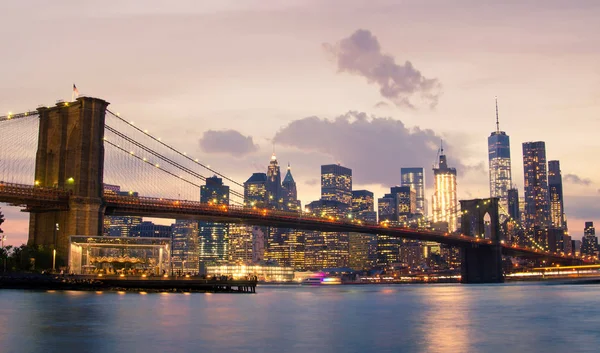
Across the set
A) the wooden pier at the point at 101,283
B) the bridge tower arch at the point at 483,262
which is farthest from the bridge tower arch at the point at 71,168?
the bridge tower arch at the point at 483,262

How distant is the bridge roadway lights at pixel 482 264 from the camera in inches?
5610

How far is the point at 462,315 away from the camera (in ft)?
177

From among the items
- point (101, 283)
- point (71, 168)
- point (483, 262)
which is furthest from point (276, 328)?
point (483, 262)

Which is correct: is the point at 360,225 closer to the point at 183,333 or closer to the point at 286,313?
the point at 286,313

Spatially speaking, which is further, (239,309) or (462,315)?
(239,309)

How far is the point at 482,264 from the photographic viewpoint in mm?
146500

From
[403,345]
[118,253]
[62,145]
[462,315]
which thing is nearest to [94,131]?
[62,145]

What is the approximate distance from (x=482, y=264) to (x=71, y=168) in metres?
92.8

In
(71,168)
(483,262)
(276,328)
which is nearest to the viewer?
(276,328)

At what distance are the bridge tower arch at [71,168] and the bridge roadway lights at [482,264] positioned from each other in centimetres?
8404

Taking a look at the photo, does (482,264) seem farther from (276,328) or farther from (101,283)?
(276,328)

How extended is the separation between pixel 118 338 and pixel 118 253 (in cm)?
4801

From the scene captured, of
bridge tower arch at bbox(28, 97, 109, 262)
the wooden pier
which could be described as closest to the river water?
the wooden pier

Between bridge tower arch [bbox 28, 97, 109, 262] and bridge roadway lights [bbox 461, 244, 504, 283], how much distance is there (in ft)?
276
